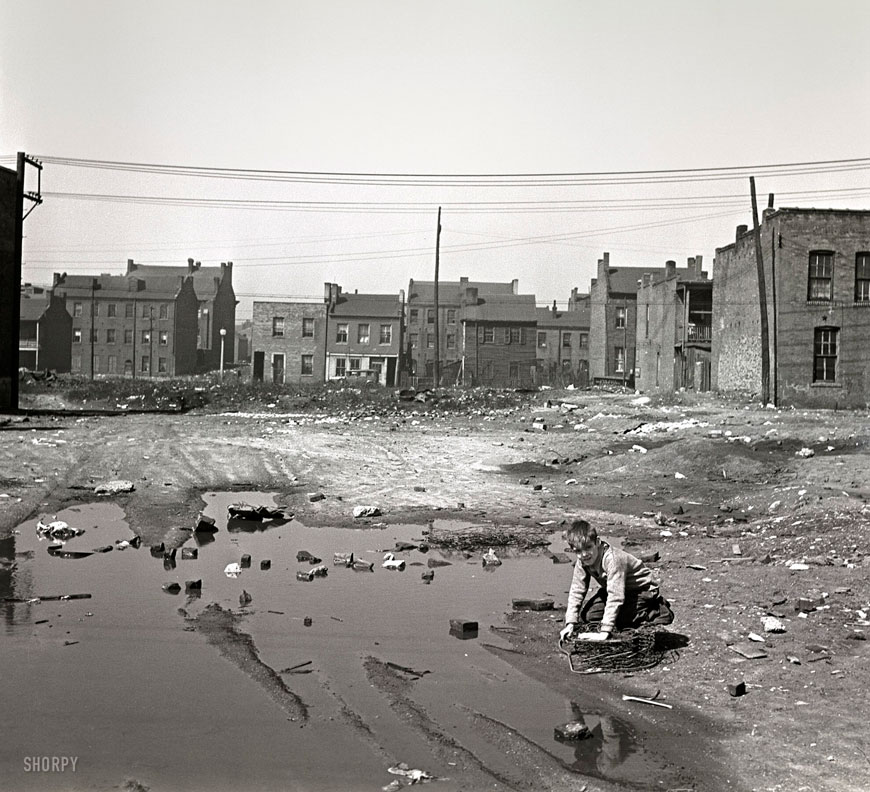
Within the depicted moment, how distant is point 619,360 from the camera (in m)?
67.0

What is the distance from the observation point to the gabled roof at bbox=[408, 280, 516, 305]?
262 ft

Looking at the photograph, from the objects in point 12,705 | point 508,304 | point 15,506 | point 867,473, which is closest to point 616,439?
point 867,473

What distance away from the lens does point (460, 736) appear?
5789 millimetres

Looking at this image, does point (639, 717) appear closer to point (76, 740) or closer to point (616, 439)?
point (76, 740)

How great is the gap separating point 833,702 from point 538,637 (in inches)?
102

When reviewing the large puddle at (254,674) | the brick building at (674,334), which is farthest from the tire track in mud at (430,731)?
the brick building at (674,334)

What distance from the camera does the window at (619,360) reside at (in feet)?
219

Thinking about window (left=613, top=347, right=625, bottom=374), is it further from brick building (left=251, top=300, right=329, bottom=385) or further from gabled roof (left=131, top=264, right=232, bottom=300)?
gabled roof (left=131, top=264, right=232, bottom=300)

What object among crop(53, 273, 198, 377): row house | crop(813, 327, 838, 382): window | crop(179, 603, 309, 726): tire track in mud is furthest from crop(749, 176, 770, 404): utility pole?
crop(53, 273, 198, 377): row house

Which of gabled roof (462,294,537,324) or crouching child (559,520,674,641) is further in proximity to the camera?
gabled roof (462,294,537,324)

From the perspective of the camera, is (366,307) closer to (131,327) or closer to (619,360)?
(619,360)

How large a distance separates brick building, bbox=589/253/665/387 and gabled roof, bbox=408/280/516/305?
46.8 ft

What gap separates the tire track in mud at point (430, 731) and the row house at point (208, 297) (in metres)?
79.5

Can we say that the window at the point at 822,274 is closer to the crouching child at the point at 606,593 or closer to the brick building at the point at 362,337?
the crouching child at the point at 606,593
